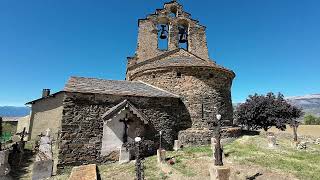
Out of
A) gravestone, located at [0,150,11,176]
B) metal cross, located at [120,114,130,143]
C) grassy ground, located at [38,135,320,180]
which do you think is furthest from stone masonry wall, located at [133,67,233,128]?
gravestone, located at [0,150,11,176]

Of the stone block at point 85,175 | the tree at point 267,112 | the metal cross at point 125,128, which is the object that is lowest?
the stone block at point 85,175

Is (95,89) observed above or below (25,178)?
above

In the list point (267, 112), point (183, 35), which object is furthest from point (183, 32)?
point (267, 112)

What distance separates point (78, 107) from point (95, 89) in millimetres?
1478

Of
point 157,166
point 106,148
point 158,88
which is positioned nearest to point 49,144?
point 106,148

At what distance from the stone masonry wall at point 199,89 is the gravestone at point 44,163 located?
8.52 meters

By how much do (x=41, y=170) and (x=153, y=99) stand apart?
24.2ft

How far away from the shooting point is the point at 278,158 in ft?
40.2

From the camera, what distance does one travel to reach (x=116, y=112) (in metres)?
14.2

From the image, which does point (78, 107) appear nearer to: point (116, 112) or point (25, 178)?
→ point (116, 112)

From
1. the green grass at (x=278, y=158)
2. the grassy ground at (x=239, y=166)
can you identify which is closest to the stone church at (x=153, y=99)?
the grassy ground at (x=239, y=166)

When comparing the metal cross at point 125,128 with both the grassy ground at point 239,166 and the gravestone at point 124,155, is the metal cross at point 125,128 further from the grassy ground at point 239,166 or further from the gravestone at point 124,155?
the grassy ground at point 239,166

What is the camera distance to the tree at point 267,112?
86.3 ft

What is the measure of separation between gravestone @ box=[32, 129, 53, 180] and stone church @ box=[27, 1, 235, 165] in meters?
0.87
